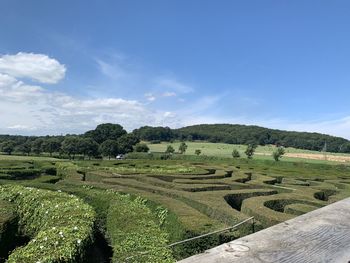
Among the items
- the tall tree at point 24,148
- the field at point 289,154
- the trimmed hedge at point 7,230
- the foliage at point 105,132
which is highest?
the foliage at point 105,132

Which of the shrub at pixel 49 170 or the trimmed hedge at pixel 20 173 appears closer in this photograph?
the trimmed hedge at pixel 20 173

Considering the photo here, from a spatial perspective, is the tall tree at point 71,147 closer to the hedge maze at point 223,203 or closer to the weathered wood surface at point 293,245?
the hedge maze at point 223,203

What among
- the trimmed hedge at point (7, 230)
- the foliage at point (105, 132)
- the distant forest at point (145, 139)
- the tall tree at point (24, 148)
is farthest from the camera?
the foliage at point (105, 132)

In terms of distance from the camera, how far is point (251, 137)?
12694 cm

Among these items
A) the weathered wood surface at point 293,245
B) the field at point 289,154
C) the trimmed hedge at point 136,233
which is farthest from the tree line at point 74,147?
the weathered wood surface at point 293,245

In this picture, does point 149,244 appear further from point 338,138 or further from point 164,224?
point 338,138

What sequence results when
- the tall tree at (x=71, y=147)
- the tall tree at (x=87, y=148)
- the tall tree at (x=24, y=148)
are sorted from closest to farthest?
the tall tree at (x=71, y=147)
the tall tree at (x=87, y=148)
the tall tree at (x=24, y=148)

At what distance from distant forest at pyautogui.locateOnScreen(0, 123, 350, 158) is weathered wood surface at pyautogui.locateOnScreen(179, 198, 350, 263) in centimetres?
8082

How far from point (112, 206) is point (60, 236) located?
4.83 metres

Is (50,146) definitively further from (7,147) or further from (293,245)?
(293,245)

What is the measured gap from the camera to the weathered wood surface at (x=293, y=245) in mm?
1711

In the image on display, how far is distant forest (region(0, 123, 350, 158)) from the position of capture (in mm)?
90625

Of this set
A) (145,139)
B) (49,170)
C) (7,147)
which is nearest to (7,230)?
(49,170)

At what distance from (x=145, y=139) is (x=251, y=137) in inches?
1322
